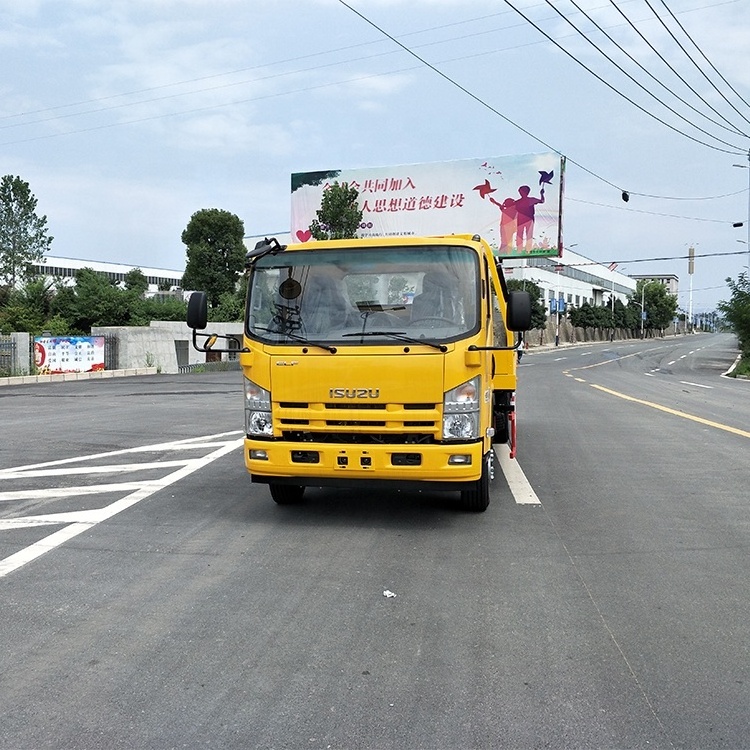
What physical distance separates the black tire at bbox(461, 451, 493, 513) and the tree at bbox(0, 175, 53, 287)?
63.7m

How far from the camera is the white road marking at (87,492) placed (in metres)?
5.93

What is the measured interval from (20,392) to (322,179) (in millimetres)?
30376

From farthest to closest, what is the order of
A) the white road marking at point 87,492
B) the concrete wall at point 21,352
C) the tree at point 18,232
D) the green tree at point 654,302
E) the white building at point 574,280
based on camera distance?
the green tree at point 654,302 < the white building at point 574,280 < the tree at point 18,232 < the concrete wall at point 21,352 < the white road marking at point 87,492

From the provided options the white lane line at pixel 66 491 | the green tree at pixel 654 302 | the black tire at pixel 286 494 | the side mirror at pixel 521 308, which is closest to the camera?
the side mirror at pixel 521 308

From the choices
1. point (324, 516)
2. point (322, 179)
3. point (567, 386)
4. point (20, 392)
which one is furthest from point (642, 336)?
point (324, 516)

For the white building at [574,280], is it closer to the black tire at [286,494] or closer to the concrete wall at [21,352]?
the concrete wall at [21,352]

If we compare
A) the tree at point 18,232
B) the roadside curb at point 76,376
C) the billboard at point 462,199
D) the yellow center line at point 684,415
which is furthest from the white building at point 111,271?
the yellow center line at point 684,415

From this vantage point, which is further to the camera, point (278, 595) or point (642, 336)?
point (642, 336)

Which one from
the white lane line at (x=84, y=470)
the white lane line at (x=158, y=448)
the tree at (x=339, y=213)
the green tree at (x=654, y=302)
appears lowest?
the white lane line at (x=158, y=448)

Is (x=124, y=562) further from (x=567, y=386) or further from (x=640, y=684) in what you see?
(x=567, y=386)

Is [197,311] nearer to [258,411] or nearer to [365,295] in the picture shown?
[258,411]

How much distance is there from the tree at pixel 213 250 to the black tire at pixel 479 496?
60877mm

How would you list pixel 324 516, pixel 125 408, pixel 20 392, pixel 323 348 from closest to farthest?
pixel 323 348 → pixel 324 516 → pixel 125 408 → pixel 20 392

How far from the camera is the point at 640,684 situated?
3.65 m
